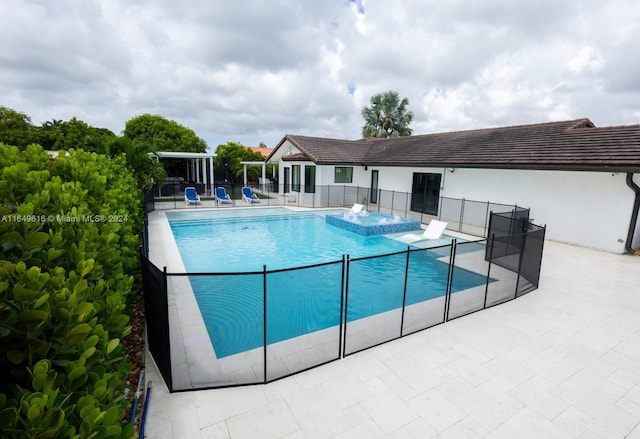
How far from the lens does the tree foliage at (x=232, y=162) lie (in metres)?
35.5

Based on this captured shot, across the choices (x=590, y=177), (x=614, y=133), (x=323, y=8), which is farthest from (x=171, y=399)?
(x=614, y=133)

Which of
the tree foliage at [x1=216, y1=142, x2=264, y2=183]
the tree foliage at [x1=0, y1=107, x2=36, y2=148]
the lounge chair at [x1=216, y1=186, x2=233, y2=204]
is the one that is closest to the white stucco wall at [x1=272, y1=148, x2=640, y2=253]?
the lounge chair at [x1=216, y1=186, x2=233, y2=204]

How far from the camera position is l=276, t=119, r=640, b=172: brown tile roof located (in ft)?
36.6

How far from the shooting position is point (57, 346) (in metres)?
1.44

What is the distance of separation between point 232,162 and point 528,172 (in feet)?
99.5

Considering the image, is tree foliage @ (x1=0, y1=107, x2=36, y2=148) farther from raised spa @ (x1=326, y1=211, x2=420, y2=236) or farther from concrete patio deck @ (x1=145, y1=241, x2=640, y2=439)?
concrete patio deck @ (x1=145, y1=241, x2=640, y2=439)

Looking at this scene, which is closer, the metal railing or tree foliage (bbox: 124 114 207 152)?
the metal railing

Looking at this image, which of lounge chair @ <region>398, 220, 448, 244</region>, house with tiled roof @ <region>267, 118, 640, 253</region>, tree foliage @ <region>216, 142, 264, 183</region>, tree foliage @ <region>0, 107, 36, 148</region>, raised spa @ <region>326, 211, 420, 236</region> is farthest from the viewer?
tree foliage @ <region>216, 142, 264, 183</region>

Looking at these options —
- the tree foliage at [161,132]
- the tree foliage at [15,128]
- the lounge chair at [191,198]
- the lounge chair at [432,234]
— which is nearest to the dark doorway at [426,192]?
the lounge chair at [432,234]

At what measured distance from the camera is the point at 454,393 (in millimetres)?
3883

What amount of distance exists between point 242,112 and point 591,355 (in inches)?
1967

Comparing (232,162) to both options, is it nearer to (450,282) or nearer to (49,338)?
(450,282)

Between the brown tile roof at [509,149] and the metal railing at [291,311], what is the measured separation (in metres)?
8.21

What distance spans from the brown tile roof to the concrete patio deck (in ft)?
26.4
